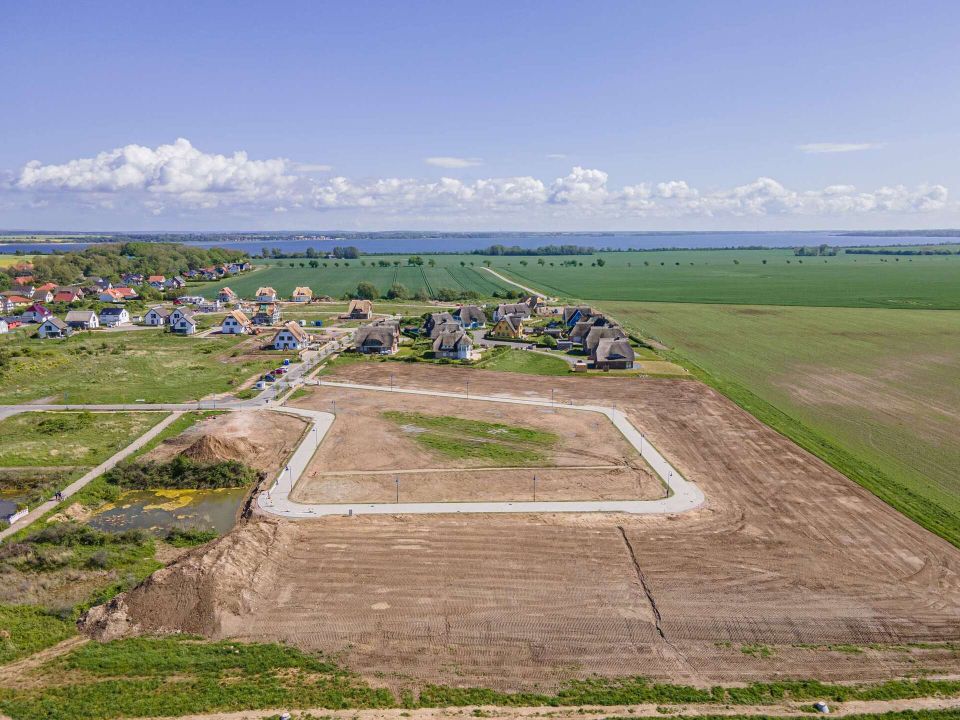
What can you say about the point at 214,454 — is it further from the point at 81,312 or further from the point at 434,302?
the point at 434,302

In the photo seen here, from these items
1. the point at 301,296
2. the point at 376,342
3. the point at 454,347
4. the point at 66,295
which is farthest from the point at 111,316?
the point at 454,347

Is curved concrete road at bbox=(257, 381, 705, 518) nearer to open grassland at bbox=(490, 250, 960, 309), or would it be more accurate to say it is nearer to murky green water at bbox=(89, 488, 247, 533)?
murky green water at bbox=(89, 488, 247, 533)

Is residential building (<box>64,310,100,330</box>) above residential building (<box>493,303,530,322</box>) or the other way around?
the other way around

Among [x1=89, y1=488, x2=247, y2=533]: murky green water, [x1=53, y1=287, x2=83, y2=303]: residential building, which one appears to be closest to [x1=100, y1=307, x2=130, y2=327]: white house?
[x1=53, y1=287, x2=83, y2=303]: residential building

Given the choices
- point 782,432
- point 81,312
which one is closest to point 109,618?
point 782,432

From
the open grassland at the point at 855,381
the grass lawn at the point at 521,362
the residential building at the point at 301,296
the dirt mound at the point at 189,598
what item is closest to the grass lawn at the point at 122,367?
the grass lawn at the point at 521,362

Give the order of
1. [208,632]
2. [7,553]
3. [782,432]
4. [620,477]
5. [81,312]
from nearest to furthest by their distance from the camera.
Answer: [208,632] < [7,553] < [620,477] < [782,432] < [81,312]

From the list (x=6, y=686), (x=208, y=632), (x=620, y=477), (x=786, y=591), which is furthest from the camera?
(x=620, y=477)

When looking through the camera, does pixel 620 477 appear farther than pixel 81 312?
No
